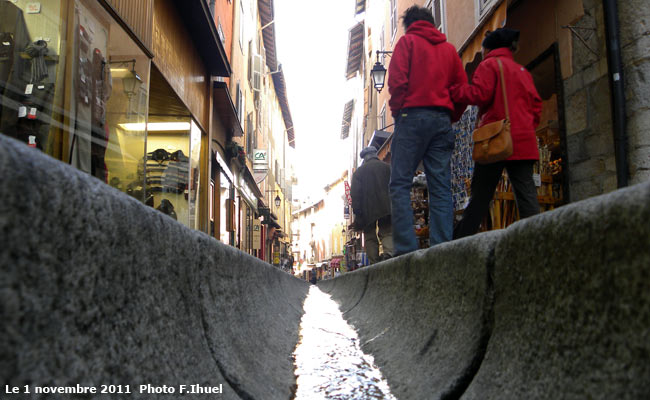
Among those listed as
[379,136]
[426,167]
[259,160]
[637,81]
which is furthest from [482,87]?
[259,160]

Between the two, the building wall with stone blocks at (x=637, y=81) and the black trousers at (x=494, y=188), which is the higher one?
the building wall with stone blocks at (x=637, y=81)

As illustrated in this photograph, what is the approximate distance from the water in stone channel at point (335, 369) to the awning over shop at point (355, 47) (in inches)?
1086

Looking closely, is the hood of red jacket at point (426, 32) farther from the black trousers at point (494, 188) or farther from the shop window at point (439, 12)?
the shop window at point (439, 12)

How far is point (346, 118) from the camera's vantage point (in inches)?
1521

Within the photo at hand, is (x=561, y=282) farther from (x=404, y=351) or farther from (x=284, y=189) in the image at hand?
(x=284, y=189)

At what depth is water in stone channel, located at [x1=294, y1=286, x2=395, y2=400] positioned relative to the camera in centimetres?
179

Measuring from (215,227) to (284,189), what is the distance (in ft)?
90.2

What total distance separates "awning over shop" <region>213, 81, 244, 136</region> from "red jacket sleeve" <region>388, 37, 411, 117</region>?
7630 mm

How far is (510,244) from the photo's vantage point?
127 centimetres

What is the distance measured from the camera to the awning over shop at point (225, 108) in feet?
37.0

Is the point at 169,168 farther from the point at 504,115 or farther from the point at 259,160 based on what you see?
the point at 259,160

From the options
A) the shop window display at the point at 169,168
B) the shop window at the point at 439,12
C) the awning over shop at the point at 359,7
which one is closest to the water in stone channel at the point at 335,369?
the shop window display at the point at 169,168

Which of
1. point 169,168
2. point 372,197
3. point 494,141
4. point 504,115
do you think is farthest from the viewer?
point 169,168

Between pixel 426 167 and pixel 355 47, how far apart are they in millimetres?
26891
